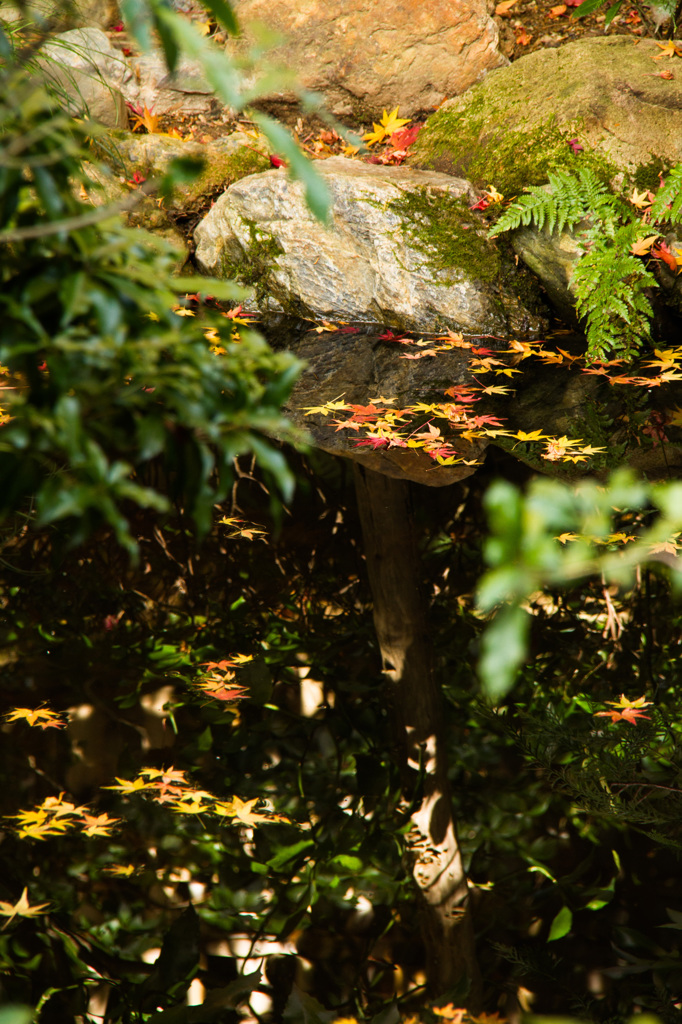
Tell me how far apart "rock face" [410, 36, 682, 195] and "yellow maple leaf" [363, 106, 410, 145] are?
280mm

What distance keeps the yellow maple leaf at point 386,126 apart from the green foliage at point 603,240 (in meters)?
1.26

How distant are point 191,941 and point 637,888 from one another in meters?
1.21

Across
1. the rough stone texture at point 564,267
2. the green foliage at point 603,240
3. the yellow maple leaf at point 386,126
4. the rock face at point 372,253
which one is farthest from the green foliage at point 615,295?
the yellow maple leaf at point 386,126

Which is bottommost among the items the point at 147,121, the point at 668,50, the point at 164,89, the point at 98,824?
the point at 98,824

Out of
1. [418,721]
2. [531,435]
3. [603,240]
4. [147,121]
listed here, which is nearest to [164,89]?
[147,121]

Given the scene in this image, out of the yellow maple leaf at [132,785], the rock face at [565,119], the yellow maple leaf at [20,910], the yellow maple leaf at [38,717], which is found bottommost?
the yellow maple leaf at [20,910]

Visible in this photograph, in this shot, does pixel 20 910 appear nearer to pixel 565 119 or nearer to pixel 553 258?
pixel 553 258

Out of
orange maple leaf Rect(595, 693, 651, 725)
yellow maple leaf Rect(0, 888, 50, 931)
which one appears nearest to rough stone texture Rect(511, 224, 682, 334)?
orange maple leaf Rect(595, 693, 651, 725)

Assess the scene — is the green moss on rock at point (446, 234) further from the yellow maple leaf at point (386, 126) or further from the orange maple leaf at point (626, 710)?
the orange maple leaf at point (626, 710)

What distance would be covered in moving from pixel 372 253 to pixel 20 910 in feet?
9.68

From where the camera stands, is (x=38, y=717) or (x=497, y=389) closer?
(x=38, y=717)

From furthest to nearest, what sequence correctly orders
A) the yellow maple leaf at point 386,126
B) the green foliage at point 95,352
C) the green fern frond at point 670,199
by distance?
the yellow maple leaf at point 386,126 → the green fern frond at point 670,199 → the green foliage at point 95,352

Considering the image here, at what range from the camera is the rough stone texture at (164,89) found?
4.34 m

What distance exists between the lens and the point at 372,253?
3355mm
